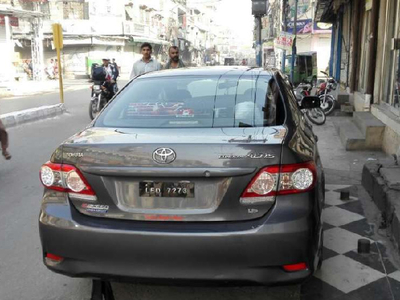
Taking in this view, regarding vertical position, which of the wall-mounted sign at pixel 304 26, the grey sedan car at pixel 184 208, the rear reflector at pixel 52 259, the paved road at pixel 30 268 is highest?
the wall-mounted sign at pixel 304 26

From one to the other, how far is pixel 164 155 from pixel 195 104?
92cm

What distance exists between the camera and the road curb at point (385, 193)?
3.72 m

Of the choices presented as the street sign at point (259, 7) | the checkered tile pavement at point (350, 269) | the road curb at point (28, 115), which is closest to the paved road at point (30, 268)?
the checkered tile pavement at point (350, 269)

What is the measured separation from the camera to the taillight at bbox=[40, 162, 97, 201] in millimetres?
2492

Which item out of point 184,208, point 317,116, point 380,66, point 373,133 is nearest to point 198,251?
point 184,208

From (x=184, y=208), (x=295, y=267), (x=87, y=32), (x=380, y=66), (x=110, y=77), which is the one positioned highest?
(x=87, y=32)

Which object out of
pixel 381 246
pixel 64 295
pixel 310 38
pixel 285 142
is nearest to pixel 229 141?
pixel 285 142

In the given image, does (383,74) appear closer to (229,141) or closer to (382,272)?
(382,272)

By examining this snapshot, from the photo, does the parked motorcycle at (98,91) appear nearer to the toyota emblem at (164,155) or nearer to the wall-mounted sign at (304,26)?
the toyota emblem at (164,155)

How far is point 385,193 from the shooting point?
14.1 ft

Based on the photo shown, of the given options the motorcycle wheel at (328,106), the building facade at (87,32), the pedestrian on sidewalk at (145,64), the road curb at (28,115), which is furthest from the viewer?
the building facade at (87,32)

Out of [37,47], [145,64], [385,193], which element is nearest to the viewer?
[385,193]

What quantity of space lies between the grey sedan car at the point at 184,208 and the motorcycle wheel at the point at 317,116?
8.65 m

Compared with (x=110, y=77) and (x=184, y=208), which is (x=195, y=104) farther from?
(x=110, y=77)
